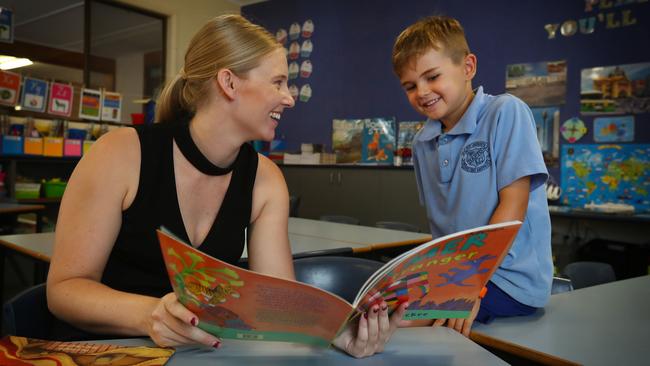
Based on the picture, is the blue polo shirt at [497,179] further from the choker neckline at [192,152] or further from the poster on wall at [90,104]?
the poster on wall at [90,104]

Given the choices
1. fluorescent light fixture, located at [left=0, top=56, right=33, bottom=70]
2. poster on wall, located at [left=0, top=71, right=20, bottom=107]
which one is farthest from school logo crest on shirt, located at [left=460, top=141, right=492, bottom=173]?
fluorescent light fixture, located at [left=0, top=56, right=33, bottom=70]

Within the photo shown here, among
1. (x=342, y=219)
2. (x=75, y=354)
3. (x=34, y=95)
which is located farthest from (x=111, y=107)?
(x=75, y=354)

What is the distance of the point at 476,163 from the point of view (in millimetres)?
1436

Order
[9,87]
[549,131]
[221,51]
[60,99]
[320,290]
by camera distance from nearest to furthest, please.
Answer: [320,290], [221,51], [549,131], [9,87], [60,99]

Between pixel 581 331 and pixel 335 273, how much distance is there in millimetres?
657

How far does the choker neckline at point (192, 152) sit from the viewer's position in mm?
1254

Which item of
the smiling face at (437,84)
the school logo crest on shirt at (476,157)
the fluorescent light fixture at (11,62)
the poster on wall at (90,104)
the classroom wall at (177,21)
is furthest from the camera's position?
Result: the classroom wall at (177,21)

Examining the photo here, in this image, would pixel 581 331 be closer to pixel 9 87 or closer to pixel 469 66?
pixel 469 66

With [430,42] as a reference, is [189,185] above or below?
below

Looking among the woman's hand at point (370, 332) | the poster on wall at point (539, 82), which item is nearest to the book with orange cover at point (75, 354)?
the woman's hand at point (370, 332)

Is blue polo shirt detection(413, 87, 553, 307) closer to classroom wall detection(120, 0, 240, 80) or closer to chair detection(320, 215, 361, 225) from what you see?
chair detection(320, 215, 361, 225)

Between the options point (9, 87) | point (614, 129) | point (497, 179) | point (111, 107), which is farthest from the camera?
point (111, 107)

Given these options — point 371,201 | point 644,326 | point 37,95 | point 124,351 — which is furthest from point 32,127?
point 644,326

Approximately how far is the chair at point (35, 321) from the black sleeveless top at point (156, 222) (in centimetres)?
13
